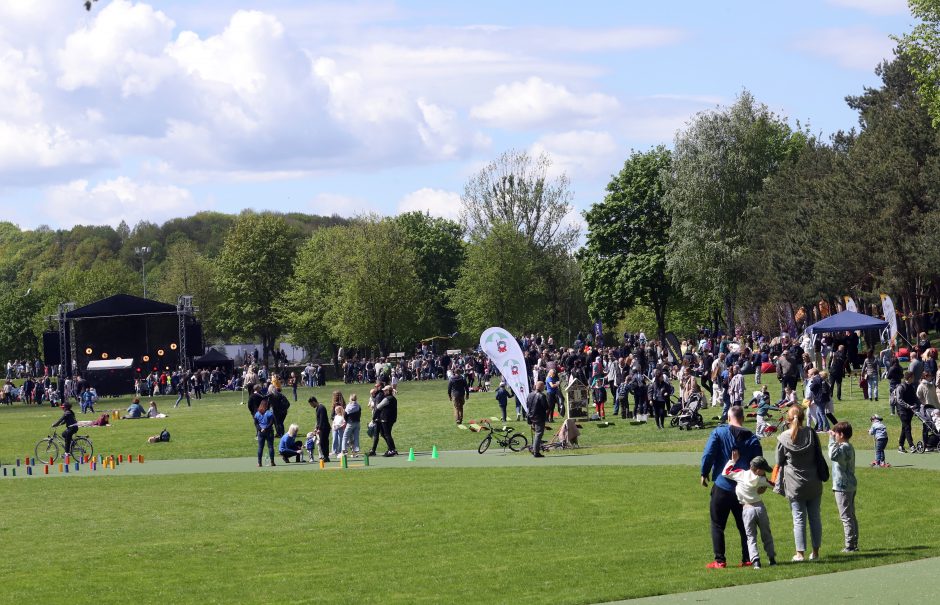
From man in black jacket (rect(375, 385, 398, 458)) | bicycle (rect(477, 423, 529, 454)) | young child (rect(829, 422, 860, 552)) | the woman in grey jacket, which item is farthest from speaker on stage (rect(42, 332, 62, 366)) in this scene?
the woman in grey jacket

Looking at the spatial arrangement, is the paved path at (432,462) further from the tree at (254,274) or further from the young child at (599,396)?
the tree at (254,274)

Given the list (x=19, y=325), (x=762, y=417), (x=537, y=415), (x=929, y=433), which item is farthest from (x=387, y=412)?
(x=19, y=325)

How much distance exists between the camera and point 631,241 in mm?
79875

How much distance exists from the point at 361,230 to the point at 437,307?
14705 mm

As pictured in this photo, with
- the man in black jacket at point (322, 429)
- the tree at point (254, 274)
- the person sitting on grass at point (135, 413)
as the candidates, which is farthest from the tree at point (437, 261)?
the man in black jacket at point (322, 429)

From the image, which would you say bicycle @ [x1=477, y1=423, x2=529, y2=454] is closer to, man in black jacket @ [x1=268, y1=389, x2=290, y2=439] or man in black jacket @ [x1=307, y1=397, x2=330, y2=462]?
man in black jacket @ [x1=307, y1=397, x2=330, y2=462]

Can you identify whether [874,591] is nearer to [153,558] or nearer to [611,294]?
[153,558]

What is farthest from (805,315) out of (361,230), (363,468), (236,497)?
(236,497)

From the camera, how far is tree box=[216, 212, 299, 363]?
336 ft

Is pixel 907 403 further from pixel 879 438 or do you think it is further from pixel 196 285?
pixel 196 285

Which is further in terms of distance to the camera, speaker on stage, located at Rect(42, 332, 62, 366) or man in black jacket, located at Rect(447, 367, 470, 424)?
speaker on stage, located at Rect(42, 332, 62, 366)

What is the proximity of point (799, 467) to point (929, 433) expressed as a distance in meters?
13.3

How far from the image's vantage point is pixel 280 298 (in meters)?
101

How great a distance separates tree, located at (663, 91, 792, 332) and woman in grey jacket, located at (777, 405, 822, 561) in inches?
2283
